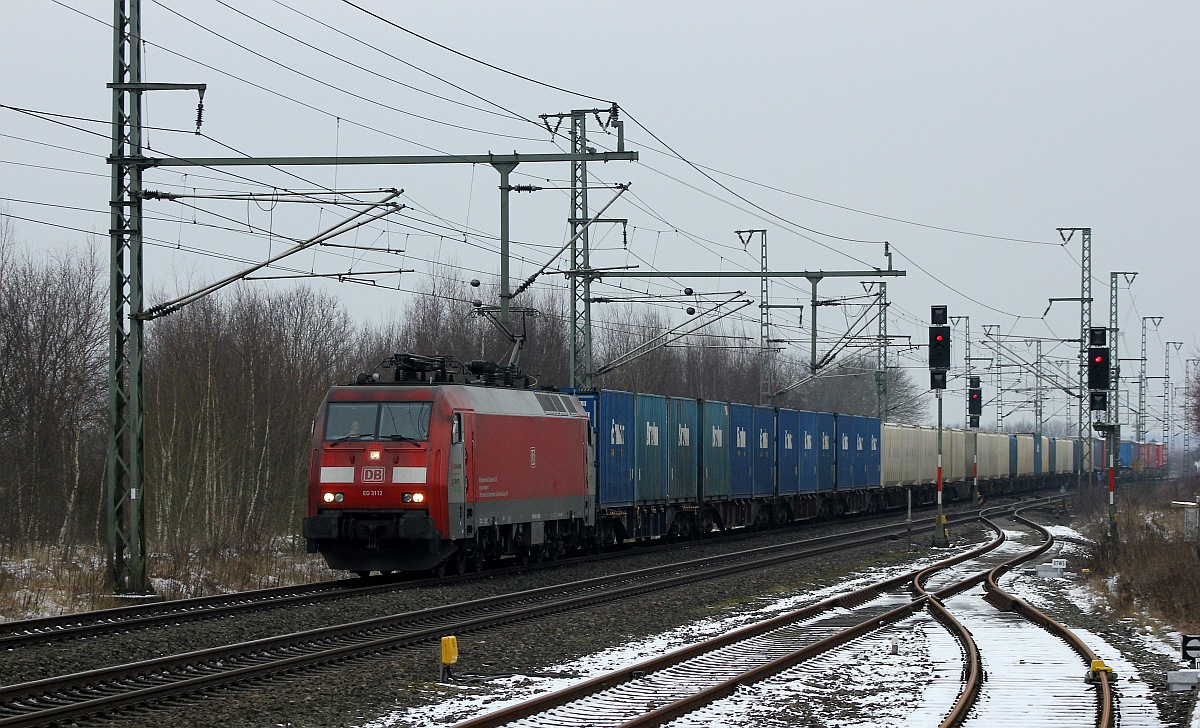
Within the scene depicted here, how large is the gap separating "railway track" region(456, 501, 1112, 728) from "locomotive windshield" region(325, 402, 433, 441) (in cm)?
664

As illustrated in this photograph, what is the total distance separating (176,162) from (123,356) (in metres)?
3.00

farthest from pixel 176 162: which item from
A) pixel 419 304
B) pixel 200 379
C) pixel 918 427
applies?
pixel 918 427

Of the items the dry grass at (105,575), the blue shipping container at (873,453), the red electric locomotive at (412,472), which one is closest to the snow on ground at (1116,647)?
the red electric locomotive at (412,472)

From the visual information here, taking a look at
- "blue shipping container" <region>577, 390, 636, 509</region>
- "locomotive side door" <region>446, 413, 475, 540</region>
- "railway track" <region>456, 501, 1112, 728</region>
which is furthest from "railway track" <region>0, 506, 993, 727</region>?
"blue shipping container" <region>577, 390, 636, 509</region>

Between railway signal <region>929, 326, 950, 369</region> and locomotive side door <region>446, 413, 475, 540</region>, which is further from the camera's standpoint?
railway signal <region>929, 326, 950, 369</region>

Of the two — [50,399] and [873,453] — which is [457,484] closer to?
[50,399]

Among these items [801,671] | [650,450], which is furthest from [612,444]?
[801,671]

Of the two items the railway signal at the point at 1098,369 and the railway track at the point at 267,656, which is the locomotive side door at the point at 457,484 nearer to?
the railway track at the point at 267,656

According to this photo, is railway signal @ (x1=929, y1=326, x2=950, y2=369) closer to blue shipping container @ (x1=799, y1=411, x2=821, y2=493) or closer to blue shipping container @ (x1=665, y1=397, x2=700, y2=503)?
blue shipping container @ (x1=665, y1=397, x2=700, y2=503)

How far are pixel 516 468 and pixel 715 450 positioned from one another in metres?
12.7

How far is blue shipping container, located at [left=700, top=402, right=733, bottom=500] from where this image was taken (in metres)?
34.9

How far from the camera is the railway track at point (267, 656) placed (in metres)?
10.8

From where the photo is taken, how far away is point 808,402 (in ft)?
346

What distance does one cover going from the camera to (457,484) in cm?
2125
